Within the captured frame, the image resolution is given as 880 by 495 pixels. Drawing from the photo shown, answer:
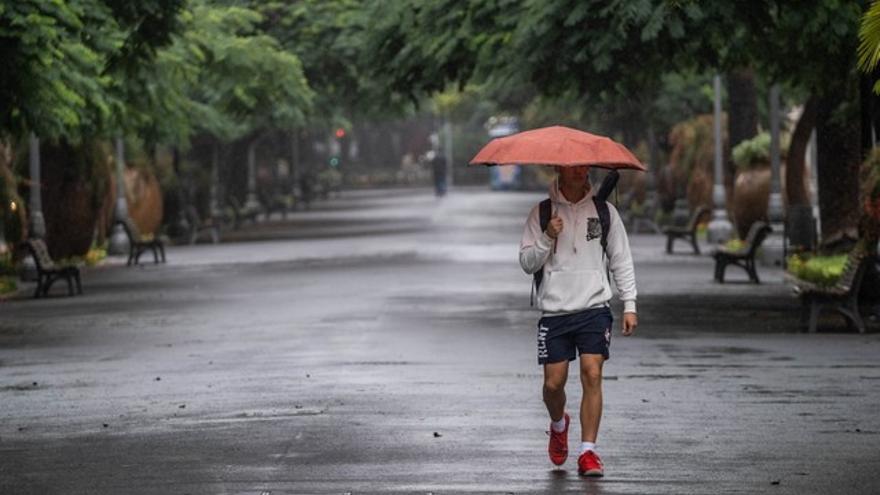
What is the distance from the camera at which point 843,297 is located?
67.8ft

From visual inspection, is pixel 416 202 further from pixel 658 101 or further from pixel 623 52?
pixel 623 52

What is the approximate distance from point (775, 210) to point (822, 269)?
34.8 feet

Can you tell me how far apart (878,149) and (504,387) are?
7651 millimetres

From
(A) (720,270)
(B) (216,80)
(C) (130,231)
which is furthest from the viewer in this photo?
(B) (216,80)

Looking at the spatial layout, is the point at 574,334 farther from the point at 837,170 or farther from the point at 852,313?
the point at 837,170

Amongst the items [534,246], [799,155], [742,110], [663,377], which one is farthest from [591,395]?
[742,110]

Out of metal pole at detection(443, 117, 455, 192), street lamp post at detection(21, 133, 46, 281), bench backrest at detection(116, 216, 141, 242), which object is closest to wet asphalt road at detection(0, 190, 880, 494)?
street lamp post at detection(21, 133, 46, 281)

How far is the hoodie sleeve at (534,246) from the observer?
36.5ft

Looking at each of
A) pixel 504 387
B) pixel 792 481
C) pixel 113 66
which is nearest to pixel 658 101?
pixel 113 66

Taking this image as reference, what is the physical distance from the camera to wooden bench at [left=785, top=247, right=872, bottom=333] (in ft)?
67.6

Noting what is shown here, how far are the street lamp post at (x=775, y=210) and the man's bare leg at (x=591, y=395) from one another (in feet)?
77.4

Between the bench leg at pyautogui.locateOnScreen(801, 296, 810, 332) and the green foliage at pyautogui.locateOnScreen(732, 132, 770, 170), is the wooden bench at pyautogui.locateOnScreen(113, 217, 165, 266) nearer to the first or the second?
the green foliage at pyautogui.locateOnScreen(732, 132, 770, 170)

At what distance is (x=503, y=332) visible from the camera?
2083 centimetres

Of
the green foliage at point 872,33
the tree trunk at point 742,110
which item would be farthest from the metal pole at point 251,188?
the green foliage at point 872,33
